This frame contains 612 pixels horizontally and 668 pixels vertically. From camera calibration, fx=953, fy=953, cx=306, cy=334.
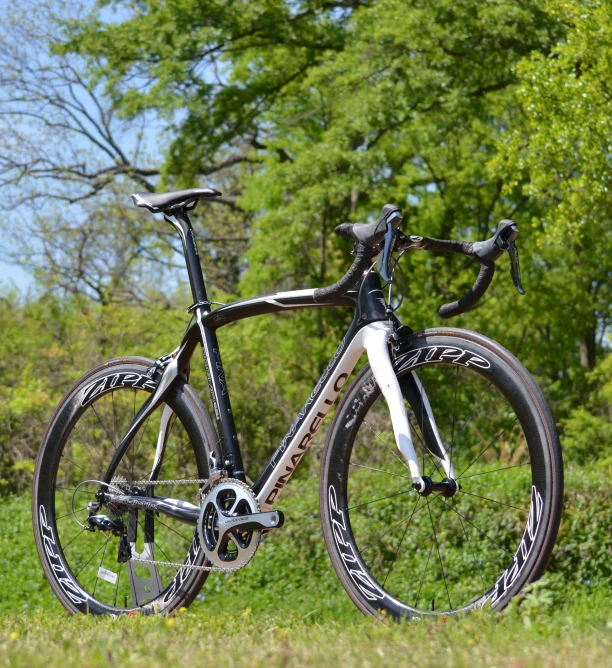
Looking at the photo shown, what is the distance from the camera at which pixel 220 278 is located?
20.3 metres

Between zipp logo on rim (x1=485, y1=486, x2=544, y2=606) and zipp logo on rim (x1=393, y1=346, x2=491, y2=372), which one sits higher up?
zipp logo on rim (x1=393, y1=346, x2=491, y2=372)

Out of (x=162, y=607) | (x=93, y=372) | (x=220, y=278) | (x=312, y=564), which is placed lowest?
(x=312, y=564)

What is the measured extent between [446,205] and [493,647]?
14.5m

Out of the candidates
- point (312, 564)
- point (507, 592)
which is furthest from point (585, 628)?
point (312, 564)

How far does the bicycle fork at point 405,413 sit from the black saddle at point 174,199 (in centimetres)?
108

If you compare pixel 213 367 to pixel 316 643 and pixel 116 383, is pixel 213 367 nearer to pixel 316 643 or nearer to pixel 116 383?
pixel 116 383

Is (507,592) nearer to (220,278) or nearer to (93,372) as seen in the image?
(93,372)

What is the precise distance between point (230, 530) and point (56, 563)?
1135mm

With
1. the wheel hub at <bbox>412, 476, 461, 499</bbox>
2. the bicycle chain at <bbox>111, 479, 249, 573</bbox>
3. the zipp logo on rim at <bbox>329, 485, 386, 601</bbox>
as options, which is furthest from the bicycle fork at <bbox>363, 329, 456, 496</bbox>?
the bicycle chain at <bbox>111, 479, 249, 573</bbox>

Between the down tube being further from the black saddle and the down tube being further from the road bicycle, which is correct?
the black saddle

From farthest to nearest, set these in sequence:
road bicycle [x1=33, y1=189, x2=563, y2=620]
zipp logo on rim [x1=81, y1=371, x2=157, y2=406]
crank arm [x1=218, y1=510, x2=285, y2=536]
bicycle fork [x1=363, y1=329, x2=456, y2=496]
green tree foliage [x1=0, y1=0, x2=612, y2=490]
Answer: green tree foliage [x1=0, y1=0, x2=612, y2=490], zipp logo on rim [x1=81, y1=371, x2=157, y2=406], crank arm [x1=218, y1=510, x2=285, y2=536], bicycle fork [x1=363, y1=329, x2=456, y2=496], road bicycle [x1=33, y1=189, x2=563, y2=620]

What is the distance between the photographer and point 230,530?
3.43 meters

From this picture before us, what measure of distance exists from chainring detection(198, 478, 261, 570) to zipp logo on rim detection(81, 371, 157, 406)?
68 cm

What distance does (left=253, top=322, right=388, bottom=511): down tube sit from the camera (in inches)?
135
